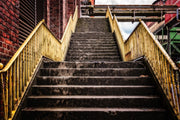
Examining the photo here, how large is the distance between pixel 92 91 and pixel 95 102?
10.9 inches

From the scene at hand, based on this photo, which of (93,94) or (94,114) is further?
(93,94)

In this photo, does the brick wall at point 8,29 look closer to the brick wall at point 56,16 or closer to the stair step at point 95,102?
the stair step at point 95,102

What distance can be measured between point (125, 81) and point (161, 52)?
37.5 inches

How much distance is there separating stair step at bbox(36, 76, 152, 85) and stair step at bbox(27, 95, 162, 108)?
1.54 feet

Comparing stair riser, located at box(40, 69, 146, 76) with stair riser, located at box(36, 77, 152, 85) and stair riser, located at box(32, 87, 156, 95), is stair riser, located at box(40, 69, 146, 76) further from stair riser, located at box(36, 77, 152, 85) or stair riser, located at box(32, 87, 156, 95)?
stair riser, located at box(32, 87, 156, 95)

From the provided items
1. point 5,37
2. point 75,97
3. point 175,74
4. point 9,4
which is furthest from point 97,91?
point 9,4

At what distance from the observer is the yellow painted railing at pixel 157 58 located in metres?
2.10

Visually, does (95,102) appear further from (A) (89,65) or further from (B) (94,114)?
(A) (89,65)

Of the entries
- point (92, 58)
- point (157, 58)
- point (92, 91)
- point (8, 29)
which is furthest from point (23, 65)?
point (92, 58)

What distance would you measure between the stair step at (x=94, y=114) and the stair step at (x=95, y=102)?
183 millimetres

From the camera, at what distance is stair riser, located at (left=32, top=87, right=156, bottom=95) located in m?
2.69

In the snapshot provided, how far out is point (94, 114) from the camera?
228cm

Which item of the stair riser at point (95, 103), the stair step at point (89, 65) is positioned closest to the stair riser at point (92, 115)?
the stair riser at point (95, 103)

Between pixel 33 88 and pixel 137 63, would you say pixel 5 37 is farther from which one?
pixel 137 63
